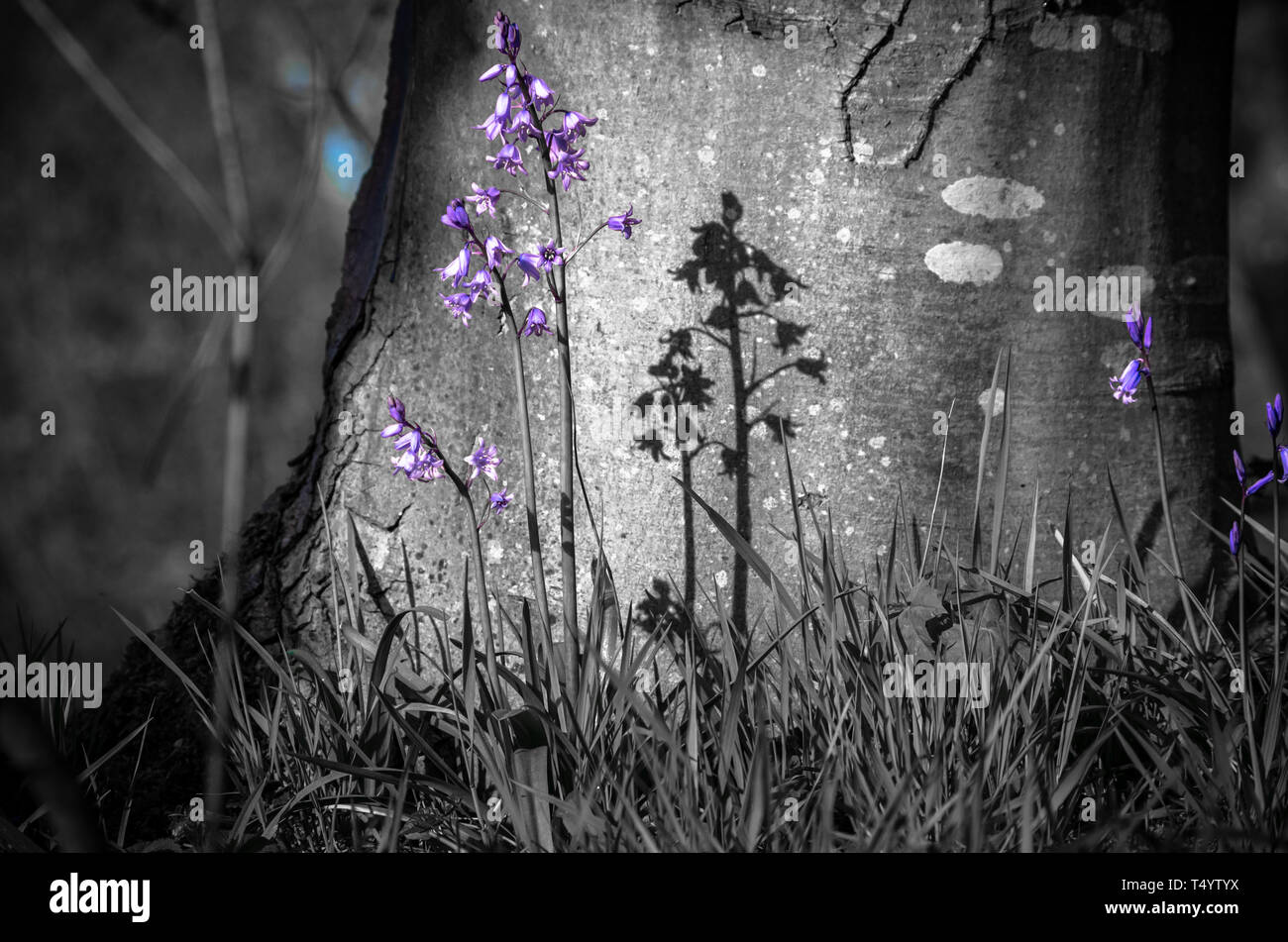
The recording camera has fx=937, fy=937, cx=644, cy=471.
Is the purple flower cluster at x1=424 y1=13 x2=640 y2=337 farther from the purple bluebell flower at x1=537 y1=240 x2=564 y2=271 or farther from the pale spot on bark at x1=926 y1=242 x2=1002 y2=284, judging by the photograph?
the pale spot on bark at x1=926 y1=242 x2=1002 y2=284

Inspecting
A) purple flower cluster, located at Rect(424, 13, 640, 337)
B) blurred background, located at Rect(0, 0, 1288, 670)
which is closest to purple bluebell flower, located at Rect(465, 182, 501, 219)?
purple flower cluster, located at Rect(424, 13, 640, 337)

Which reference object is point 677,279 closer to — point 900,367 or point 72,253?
point 900,367

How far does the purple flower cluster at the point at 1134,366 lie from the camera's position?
1.66 m

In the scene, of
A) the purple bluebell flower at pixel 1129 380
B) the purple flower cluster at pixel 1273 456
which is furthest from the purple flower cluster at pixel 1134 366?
the purple flower cluster at pixel 1273 456

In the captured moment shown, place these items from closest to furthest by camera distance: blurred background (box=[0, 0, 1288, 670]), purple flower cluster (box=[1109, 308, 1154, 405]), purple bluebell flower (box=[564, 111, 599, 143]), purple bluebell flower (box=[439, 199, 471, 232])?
1. purple bluebell flower (box=[439, 199, 471, 232])
2. purple bluebell flower (box=[564, 111, 599, 143])
3. purple flower cluster (box=[1109, 308, 1154, 405])
4. blurred background (box=[0, 0, 1288, 670])

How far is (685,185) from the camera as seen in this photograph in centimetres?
177

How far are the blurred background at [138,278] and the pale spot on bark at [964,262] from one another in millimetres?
7088

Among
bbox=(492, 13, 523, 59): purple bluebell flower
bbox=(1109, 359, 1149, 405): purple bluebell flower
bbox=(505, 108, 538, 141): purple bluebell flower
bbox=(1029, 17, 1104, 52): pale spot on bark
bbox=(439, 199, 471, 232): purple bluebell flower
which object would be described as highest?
bbox=(1029, 17, 1104, 52): pale spot on bark

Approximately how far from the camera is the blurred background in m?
8.37

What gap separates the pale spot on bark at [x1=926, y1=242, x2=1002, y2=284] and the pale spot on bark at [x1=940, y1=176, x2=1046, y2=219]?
66 millimetres

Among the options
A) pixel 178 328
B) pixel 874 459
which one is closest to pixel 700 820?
pixel 874 459

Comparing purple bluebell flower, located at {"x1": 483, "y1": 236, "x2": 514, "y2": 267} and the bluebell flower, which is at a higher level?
the bluebell flower

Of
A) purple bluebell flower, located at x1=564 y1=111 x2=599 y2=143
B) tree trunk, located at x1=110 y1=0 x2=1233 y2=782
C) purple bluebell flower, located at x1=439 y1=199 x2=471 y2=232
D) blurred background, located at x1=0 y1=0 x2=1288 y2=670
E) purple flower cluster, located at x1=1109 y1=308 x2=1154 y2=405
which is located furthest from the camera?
blurred background, located at x1=0 y1=0 x2=1288 y2=670

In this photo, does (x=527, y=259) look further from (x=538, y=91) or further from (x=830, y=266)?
(x=830, y=266)
